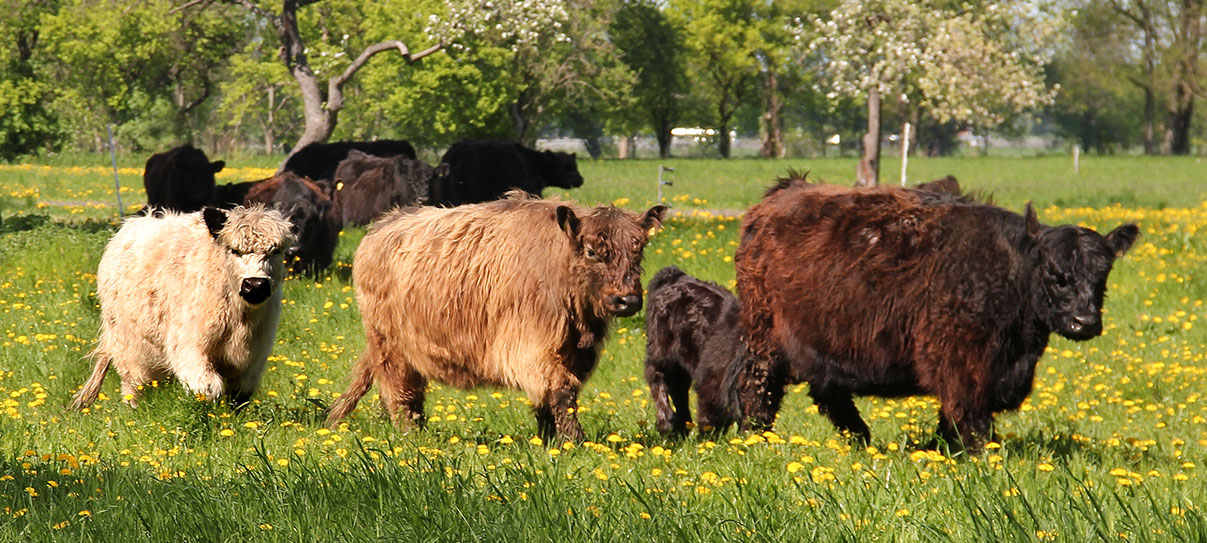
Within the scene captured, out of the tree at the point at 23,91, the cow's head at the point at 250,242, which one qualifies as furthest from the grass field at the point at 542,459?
the tree at the point at 23,91

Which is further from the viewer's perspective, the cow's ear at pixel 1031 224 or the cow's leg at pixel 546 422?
the cow's leg at pixel 546 422

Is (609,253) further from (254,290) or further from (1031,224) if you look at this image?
(1031,224)

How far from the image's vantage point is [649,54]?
81.4m

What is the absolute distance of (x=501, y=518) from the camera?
4.66 meters

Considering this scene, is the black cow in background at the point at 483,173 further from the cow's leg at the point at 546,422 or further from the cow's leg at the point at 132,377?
the cow's leg at the point at 546,422

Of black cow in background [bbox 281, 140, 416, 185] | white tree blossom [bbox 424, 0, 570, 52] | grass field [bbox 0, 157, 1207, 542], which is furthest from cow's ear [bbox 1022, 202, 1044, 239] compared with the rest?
white tree blossom [bbox 424, 0, 570, 52]

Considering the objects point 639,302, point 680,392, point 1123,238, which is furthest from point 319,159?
point 1123,238

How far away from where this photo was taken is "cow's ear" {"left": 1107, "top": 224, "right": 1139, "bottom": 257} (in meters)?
7.40

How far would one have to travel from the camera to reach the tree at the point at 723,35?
8306 centimetres

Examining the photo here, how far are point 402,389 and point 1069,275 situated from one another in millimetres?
4188

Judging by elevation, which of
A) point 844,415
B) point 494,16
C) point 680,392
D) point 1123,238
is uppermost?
point 494,16

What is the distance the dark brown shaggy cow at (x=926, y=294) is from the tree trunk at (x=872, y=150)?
21.4 metres

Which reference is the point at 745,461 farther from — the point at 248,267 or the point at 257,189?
the point at 257,189

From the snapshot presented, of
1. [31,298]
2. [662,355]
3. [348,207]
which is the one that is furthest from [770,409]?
[348,207]
